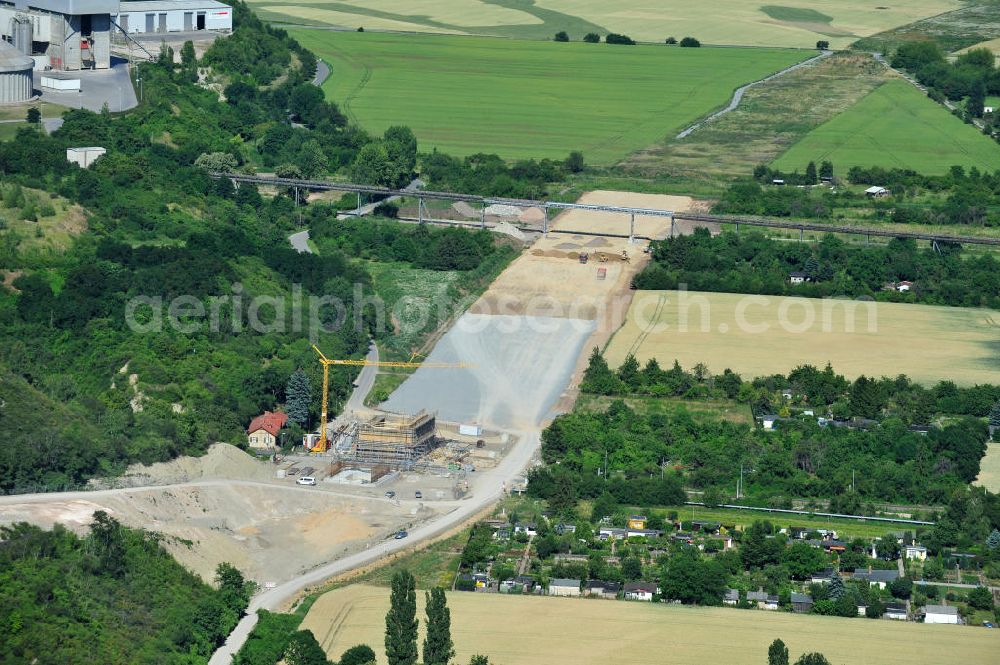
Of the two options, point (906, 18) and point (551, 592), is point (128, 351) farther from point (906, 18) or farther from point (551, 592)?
point (906, 18)

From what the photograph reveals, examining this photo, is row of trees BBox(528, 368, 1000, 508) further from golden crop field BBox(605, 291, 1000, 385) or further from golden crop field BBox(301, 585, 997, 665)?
golden crop field BBox(301, 585, 997, 665)

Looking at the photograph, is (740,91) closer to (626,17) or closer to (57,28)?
(626,17)

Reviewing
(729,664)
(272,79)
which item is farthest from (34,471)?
(272,79)

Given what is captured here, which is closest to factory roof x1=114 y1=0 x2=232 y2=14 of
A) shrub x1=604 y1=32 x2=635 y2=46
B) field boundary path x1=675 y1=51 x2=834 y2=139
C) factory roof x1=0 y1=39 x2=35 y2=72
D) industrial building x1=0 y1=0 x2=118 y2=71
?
industrial building x1=0 y1=0 x2=118 y2=71

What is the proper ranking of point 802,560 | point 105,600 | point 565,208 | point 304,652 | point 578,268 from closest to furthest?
point 304,652, point 105,600, point 802,560, point 578,268, point 565,208

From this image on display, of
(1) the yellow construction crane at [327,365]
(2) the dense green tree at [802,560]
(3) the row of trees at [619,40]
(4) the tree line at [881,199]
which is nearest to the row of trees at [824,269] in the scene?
(4) the tree line at [881,199]

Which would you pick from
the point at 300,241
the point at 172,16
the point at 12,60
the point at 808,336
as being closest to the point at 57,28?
the point at 12,60
